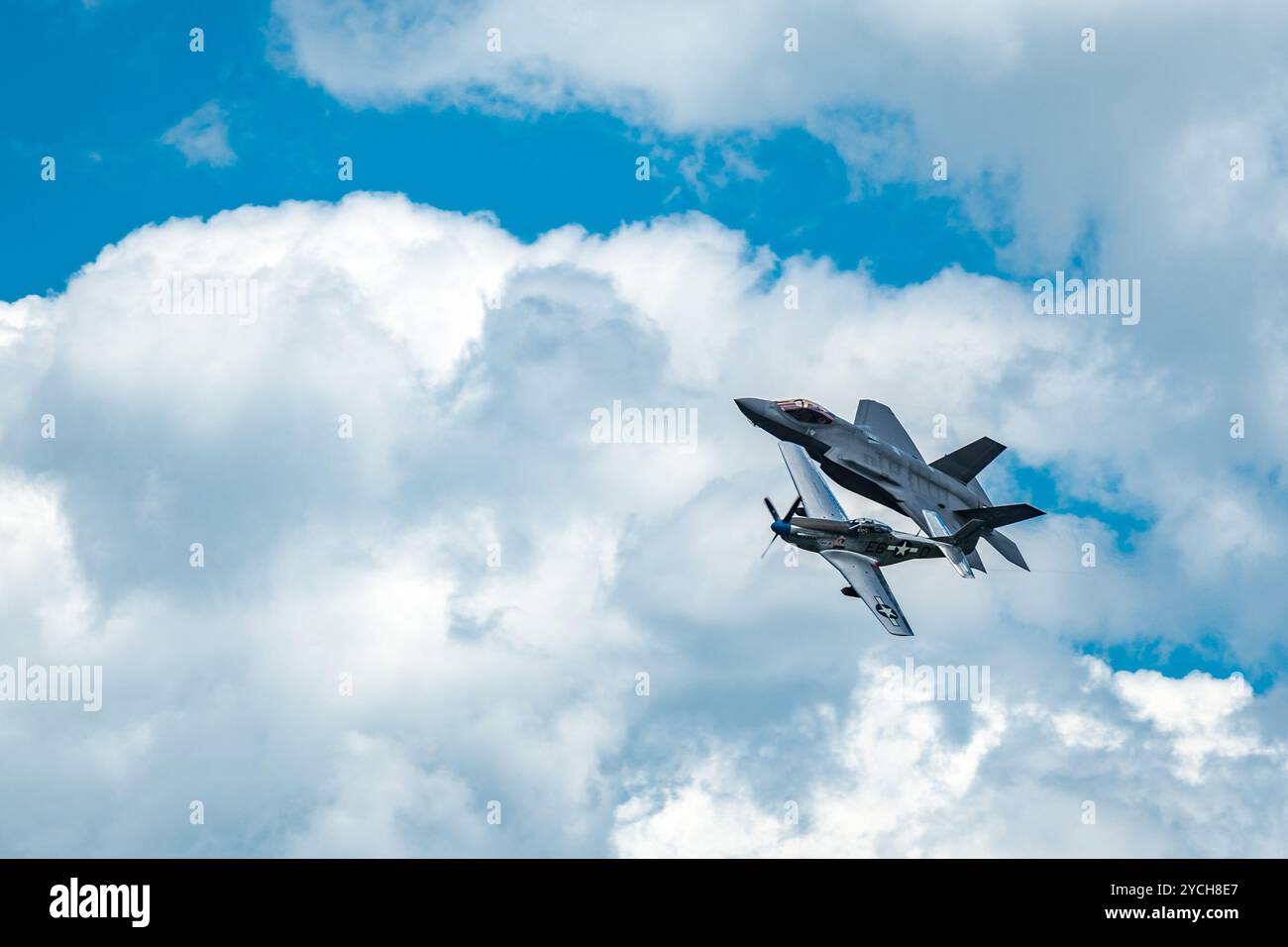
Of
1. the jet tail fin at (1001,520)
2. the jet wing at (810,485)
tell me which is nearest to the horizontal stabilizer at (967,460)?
the jet tail fin at (1001,520)

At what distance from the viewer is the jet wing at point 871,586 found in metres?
111

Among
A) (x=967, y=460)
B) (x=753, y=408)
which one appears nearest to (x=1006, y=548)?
(x=967, y=460)

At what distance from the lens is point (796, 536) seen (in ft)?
383

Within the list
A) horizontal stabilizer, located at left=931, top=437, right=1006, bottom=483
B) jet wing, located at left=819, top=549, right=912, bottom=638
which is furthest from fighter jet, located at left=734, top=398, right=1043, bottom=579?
jet wing, located at left=819, top=549, right=912, bottom=638

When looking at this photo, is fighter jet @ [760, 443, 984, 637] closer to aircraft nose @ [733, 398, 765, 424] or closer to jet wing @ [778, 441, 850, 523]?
jet wing @ [778, 441, 850, 523]

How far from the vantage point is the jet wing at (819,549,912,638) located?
Result: 111 metres

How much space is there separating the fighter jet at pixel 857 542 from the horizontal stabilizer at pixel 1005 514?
2.49 ft

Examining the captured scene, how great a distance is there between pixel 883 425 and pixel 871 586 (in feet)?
76.0

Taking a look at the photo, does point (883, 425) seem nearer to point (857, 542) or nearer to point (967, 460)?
point (967, 460)

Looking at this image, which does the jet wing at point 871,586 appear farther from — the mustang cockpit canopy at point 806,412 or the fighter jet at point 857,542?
the mustang cockpit canopy at point 806,412

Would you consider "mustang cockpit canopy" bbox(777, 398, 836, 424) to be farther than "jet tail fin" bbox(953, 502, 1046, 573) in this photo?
Yes
